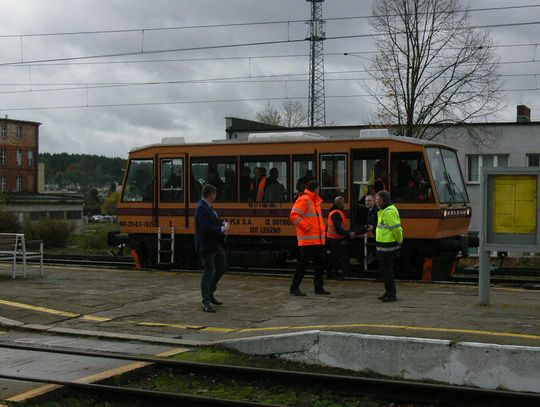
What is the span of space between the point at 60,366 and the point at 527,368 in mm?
4640

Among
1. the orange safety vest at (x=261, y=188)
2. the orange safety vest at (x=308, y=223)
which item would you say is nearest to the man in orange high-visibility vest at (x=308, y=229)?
the orange safety vest at (x=308, y=223)

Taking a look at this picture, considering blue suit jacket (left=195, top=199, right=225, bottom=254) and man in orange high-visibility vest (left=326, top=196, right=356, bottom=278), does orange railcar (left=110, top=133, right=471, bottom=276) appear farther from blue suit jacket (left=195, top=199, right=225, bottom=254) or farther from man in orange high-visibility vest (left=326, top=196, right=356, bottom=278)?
blue suit jacket (left=195, top=199, right=225, bottom=254)

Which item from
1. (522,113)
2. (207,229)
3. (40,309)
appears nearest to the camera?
(207,229)

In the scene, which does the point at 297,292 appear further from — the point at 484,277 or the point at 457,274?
the point at 457,274

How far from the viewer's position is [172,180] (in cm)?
1709

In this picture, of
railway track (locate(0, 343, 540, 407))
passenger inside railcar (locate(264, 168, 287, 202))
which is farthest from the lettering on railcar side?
railway track (locate(0, 343, 540, 407))

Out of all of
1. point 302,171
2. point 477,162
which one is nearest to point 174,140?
point 302,171

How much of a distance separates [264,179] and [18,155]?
71.2m

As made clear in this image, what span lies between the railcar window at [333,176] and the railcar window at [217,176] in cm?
212

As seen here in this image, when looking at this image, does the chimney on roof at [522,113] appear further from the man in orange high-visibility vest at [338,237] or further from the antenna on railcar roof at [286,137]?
the man in orange high-visibility vest at [338,237]

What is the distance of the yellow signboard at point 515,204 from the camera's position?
390 inches

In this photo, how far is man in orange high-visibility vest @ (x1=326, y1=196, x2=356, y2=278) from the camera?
14.1 m

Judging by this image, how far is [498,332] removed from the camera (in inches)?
313

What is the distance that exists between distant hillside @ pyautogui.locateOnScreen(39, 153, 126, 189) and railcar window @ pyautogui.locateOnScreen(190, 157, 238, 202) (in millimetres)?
92522
